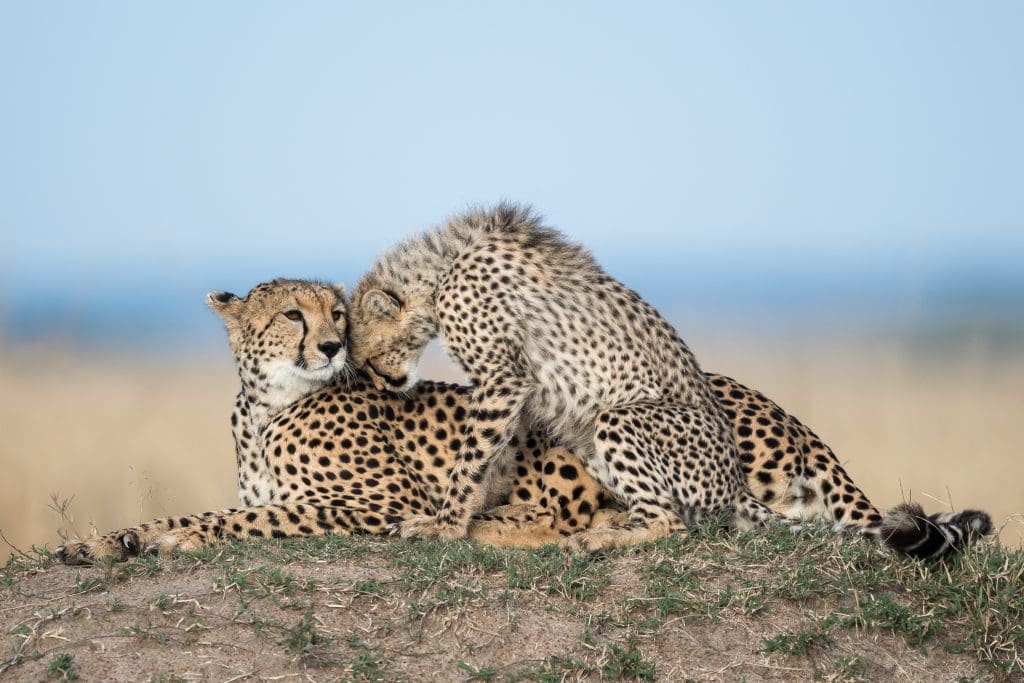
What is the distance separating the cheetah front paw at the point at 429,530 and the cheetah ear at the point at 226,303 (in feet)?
3.88

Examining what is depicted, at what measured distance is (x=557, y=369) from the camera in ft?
17.5

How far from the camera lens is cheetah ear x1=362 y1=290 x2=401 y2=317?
567 cm

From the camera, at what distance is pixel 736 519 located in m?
5.17

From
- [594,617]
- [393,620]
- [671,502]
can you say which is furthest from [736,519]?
[393,620]

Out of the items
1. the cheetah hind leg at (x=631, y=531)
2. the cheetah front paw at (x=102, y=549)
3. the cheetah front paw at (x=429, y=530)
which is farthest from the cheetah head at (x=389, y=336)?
the cheetah front paw at (x=102, y=549)

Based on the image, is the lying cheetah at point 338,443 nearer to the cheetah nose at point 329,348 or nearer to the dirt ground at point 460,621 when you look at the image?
the cheetah nose at point 329,348

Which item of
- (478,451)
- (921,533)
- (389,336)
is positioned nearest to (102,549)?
(478,451)

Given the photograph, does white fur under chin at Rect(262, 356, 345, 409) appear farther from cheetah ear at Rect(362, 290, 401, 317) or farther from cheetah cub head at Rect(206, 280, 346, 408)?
cheetah ear at Rect(362, 290, 401, 317)

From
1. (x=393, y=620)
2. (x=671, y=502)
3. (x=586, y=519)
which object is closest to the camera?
(x=393, y=620)

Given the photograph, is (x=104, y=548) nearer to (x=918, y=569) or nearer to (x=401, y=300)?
(x=401, y=300)

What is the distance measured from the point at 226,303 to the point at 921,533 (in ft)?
9.42

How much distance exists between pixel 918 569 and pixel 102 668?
2655 mm

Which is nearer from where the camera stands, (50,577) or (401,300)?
(50,577)

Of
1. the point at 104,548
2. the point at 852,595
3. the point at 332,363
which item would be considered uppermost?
the point at 332,363
